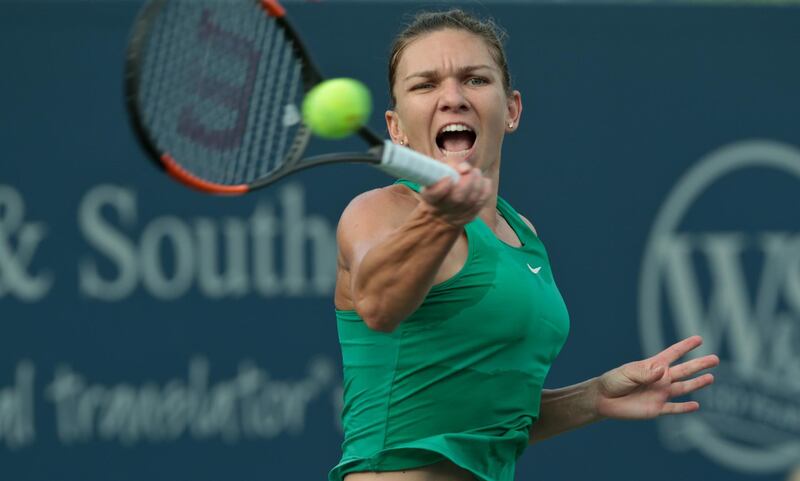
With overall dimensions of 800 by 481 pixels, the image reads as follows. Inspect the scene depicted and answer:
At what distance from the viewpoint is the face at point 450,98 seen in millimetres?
3291

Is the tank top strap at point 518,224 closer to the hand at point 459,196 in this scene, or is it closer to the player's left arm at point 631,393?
the player's left arm at point 631,393

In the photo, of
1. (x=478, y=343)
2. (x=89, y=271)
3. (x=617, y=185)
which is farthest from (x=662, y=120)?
(x=478, y=343)

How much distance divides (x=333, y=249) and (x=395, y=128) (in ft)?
10.1

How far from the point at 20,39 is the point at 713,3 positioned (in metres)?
3.23

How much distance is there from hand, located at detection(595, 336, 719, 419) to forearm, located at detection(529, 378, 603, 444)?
0.02 metres

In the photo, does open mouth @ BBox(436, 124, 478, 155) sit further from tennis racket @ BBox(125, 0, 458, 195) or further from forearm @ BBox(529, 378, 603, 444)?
forearm @ BBox(529, 378, 603, 444)

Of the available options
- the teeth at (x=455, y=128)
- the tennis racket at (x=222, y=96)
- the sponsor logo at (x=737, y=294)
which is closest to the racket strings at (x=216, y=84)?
the tennis racket at (x=222, y=96)

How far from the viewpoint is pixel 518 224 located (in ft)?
11.6

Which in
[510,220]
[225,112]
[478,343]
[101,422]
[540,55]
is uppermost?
[540,55]

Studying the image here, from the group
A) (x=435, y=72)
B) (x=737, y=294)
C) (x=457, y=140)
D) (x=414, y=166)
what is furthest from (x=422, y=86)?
(x=737, y=294)

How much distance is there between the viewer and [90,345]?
6.21m

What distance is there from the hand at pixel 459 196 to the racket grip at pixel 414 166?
0.02 meters

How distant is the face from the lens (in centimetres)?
329

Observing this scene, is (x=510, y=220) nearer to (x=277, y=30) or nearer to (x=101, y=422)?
(x=277, y=30)
